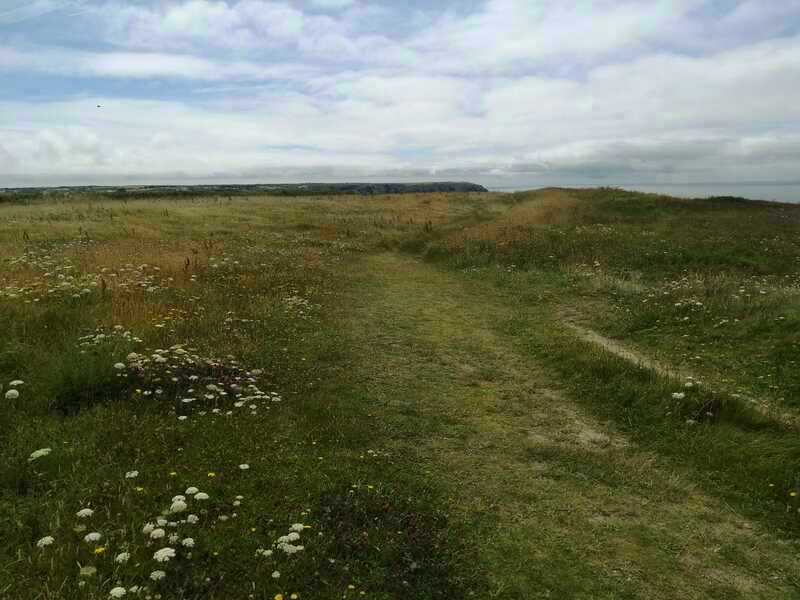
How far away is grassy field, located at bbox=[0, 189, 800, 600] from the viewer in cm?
516

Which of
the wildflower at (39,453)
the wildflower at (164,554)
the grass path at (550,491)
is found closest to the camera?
the wildflower at (164,554)

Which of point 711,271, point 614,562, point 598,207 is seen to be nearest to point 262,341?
point 614,562

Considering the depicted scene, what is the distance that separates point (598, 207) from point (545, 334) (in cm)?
2648

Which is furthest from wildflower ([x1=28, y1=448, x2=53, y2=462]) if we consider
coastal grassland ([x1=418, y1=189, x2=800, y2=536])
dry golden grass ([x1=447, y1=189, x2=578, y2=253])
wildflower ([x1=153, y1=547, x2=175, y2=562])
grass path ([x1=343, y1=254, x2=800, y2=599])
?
dry golden grass ([x1=447, y1=189, x2=578, y2=253])

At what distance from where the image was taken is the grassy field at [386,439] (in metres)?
5.16

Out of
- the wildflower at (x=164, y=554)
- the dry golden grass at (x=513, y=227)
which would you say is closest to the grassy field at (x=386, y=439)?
the wildflower at (x=164, y=554)

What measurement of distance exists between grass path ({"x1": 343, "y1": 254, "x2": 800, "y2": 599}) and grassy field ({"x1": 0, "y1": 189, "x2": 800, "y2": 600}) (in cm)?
4

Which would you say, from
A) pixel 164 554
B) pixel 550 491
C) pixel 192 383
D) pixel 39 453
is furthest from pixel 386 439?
pixel 39 453

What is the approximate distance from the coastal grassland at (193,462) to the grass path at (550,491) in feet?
1.79

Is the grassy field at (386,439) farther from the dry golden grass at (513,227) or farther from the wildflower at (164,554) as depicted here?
the dry golden grass at (513,227)

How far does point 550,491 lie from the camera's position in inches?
269

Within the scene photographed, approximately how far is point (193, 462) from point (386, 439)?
8.94 ft

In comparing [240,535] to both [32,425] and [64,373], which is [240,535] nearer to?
[32,425]

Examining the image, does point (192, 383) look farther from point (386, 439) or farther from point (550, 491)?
point (550, 491)
